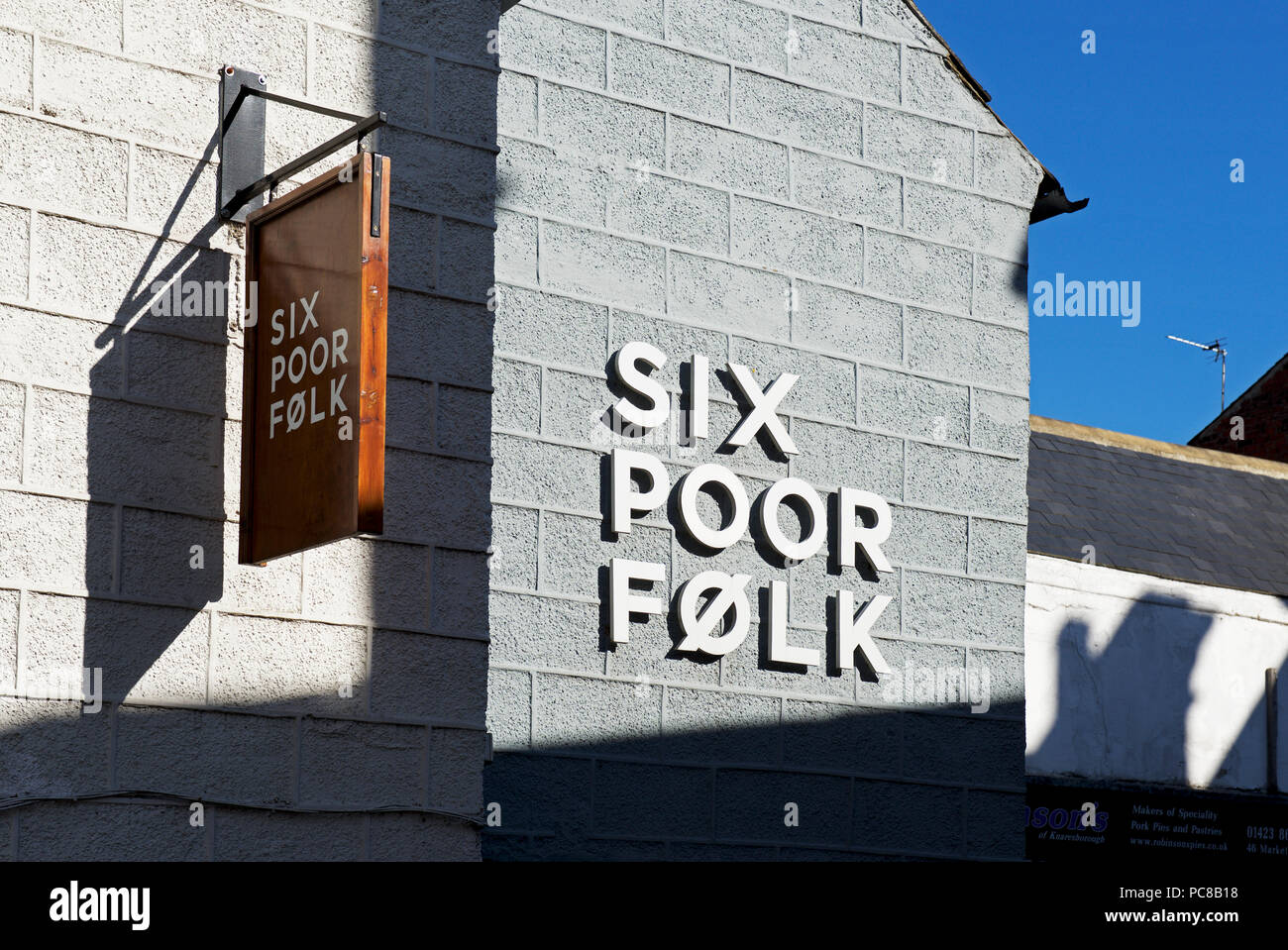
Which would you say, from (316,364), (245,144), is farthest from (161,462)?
(245,144)

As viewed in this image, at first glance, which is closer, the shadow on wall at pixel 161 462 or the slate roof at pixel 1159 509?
the shadow on wall at pixel 161 462

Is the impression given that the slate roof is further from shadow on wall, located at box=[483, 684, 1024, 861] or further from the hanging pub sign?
the hanging pub sign

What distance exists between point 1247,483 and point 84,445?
15292 millimetres

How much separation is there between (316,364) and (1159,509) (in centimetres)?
1257

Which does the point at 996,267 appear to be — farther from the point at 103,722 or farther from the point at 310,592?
the point at 103,722

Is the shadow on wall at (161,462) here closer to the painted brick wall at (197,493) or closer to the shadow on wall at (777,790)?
the painted brick wall at (197,493)

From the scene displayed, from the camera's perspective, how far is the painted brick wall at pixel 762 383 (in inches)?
319

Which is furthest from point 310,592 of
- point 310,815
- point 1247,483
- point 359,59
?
point 1247,483

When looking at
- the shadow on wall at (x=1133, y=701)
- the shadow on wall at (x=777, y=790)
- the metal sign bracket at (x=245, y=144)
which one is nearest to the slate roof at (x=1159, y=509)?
the shadow on wall at (x=1133, y=701)

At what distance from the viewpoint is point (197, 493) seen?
5.53m

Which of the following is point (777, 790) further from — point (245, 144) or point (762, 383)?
point (245, 144)

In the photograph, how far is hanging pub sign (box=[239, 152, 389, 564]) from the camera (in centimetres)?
500

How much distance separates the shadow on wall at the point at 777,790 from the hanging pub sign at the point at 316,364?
8.95ft
